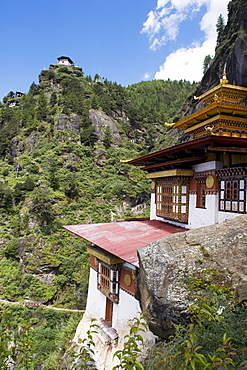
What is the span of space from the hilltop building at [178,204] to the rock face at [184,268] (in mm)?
1929

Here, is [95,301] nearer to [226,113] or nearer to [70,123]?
[226,113]

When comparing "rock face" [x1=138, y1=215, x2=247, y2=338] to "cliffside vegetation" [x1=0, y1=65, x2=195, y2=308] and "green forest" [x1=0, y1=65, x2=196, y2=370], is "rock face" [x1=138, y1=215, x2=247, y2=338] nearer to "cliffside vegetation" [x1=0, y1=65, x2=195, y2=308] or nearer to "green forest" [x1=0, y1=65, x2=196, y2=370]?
"green forest" [x1=0, y1=65, x2=196, y2=370]

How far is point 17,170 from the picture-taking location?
1242 inches

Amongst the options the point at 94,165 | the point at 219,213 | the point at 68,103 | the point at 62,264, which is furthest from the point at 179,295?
the point at 68,103

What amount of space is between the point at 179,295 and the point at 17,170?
31.3 metres

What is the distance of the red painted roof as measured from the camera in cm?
672

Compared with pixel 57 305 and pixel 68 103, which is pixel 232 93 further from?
pixel 68 103

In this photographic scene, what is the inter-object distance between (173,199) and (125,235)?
7.35ft

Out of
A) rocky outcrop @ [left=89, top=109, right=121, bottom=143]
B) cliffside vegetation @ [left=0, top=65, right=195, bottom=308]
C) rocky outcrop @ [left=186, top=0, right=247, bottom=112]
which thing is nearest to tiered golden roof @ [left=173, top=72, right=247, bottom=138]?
rocky outcrop @ [left=186, top=0, right=247, bottom=112]

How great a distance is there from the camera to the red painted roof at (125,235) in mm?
6719

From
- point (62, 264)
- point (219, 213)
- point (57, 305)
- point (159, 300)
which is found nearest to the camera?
point (159, 300)

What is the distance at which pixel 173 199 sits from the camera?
9.33 meters

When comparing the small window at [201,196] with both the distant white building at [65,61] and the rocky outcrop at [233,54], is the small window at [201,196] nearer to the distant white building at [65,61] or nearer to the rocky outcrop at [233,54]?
the rocky outcrop at [233,54]

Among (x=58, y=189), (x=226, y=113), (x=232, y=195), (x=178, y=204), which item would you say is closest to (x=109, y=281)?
(x=178, y=204)
